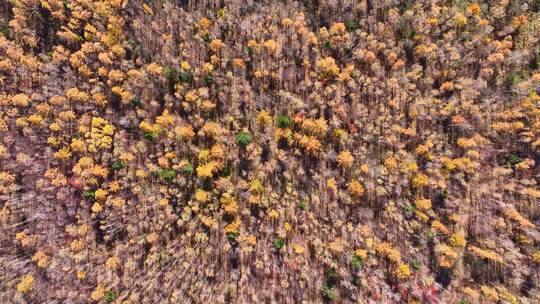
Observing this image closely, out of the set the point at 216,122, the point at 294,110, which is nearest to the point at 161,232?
the point at 216,122

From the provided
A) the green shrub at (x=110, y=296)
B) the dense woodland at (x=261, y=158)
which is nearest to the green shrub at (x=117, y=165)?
the dense woodland at (x=261, y=158)

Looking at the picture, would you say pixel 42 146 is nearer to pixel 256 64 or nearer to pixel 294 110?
pixel 256 64

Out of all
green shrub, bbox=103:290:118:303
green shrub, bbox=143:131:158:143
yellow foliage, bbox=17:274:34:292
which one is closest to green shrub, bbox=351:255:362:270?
green shrub, bbox=143:131:158:143

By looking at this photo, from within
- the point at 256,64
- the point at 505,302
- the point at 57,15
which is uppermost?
the point at 57,15

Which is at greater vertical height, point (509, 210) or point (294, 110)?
point (294, 110)

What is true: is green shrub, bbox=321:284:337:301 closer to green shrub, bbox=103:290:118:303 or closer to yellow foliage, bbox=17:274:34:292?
green shrub, bbox=103:290:118:303

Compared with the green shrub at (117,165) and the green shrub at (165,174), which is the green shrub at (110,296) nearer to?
the green shrub at (117,165)

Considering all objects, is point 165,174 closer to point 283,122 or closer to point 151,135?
point 151,135

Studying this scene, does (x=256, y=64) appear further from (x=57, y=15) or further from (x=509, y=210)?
(x=509, y=210)

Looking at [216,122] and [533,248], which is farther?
[216,122]
